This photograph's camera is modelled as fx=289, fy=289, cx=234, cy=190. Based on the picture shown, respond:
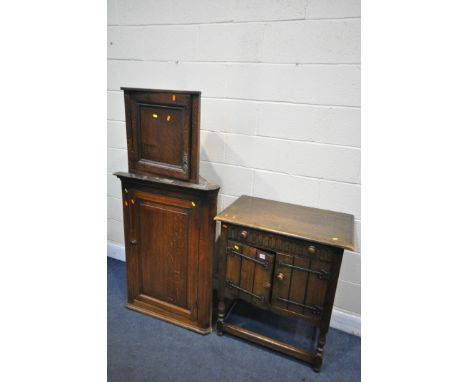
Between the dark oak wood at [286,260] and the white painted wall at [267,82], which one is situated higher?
the white painted wall at [267,82]

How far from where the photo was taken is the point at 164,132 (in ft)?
5.14

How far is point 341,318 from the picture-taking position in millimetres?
1939

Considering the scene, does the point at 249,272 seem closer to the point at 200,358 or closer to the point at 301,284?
the point at 301,284

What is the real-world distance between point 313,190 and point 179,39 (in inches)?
Result: 50.7

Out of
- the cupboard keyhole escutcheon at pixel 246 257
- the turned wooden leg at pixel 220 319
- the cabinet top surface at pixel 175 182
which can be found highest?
the cabinet top surface at pixel 175 182

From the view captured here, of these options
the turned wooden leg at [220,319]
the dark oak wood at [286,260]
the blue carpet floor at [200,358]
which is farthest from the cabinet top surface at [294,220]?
the blue carpet floor at [200,358]

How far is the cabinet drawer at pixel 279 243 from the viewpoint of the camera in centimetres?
141

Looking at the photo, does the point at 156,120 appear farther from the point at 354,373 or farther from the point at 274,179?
the point at 354,373

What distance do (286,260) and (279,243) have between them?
3.8 inches

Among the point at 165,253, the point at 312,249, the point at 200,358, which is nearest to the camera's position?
the point at 312,249

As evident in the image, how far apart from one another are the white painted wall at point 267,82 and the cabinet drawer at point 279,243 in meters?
0.43

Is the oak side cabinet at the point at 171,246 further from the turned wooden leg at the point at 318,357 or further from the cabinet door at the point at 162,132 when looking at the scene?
the turned wooden leg at the point at 318,357

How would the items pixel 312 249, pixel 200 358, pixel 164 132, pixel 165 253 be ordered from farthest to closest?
pixel 165 253, pixel 200 358, pixel 164 132, pixel 312 249

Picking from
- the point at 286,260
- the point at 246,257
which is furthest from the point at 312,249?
the point at 246,257
